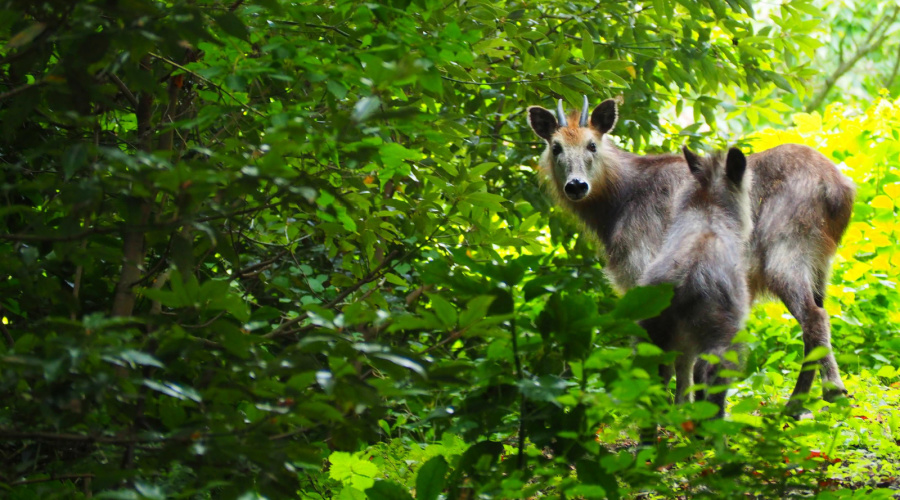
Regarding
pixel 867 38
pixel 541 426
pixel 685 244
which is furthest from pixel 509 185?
pixel 867 38

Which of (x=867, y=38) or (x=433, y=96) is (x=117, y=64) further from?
(x=867, y=38)

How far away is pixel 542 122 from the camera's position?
5820 mm

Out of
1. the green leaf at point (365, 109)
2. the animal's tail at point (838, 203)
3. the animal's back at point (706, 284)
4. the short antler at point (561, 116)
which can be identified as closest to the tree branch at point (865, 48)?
the animal's tail at point (838, 203)

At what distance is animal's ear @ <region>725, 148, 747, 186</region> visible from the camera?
4.52 metres

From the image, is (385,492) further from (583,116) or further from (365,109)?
(583,116)

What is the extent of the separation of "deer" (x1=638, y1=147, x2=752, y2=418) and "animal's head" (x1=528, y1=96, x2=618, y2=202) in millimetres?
1155

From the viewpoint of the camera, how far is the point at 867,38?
1548 centimetres

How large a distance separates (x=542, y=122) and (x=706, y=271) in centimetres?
201

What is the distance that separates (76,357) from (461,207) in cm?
214

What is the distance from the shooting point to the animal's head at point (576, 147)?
5734mm

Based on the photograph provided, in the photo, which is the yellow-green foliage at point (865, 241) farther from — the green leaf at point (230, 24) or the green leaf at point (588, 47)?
the green leaf at point (230, 24)

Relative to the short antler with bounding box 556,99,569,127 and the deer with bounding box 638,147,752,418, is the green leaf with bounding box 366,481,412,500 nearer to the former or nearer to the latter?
the deer with bounding box 638,147,752,418

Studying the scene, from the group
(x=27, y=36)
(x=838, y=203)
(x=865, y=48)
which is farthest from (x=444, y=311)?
(x=865, y=48)

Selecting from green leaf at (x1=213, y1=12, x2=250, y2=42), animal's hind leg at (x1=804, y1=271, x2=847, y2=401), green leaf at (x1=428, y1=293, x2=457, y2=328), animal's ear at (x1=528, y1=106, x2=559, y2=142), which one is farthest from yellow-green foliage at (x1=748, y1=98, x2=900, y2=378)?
green leaf at (x1=213, y1=12, x2=250, y2=42)
